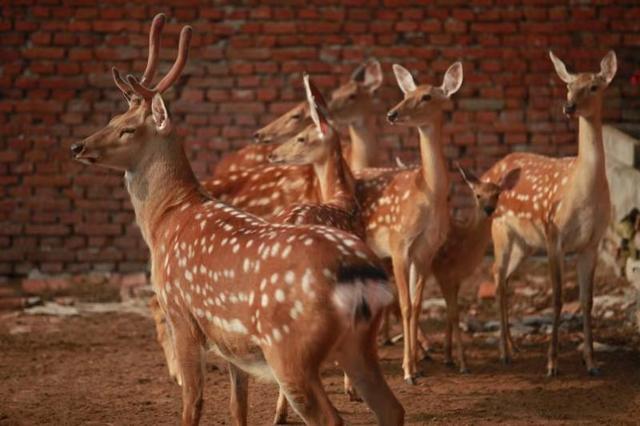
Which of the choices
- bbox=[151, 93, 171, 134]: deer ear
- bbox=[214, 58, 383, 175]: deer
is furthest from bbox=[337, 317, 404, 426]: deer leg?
bbox=[214, 58, 383, 175]: deer

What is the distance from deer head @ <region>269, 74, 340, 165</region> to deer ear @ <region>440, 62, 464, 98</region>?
0.79 meters

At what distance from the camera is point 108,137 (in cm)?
652

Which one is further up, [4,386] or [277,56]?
[277,56]

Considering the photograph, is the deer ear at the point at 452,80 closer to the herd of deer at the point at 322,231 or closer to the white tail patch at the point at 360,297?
the herd of deer at the point at 322,231

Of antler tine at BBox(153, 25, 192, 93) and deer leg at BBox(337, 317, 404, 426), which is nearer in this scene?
deer leg at BBox(337, 317, 404, 426)

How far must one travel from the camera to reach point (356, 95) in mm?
10273

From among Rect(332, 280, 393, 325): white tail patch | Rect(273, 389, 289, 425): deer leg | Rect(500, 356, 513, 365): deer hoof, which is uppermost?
Rect(332, 280, 393, 325): white tail patch

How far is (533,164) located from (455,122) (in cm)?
253

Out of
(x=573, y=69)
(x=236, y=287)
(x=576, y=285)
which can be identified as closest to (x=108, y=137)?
(x=236, y=287)

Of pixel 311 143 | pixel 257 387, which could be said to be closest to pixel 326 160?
pixel 311 143

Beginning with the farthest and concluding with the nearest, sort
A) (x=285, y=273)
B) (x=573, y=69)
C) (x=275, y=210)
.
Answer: (x=573, y=69)
(x=275, y=210)
(x=285, y=273)

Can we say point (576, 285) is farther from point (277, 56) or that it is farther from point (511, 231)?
point (277, 56)

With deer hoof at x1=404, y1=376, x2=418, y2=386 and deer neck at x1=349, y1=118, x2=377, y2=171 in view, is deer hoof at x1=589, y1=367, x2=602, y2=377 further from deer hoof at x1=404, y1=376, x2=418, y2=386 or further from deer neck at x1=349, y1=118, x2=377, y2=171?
deer neck at x1=349, y1=118, x2=377, y2=171

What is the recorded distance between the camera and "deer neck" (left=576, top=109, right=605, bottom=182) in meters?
8.16
